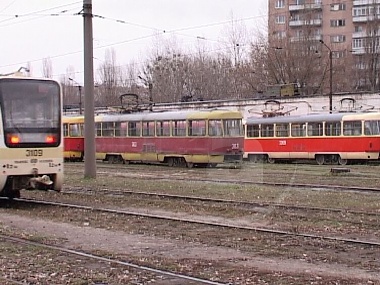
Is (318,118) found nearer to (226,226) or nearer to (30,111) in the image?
(30,111)

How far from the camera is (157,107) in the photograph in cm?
5497

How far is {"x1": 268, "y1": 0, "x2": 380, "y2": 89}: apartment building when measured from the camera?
61531mm

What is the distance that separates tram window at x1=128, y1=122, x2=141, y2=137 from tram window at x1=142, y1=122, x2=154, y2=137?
15.9 inches

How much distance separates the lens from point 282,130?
36719mm

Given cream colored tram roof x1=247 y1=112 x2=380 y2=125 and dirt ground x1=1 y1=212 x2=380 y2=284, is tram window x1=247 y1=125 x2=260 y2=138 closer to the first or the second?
cream colored tram roof x1=247 y1=112 x2=380 y2=125

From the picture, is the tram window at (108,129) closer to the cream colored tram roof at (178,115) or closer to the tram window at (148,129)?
the cream colored tram roof at (178,115)

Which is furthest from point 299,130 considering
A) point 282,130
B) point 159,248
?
point 159,248

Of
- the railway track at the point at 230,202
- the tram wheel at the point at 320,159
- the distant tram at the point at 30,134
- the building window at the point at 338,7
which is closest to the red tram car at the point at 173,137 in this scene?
the tram wheel at the point at 320,159

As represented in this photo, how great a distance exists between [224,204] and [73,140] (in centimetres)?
2619

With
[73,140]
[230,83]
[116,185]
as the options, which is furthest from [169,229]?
[230,83]

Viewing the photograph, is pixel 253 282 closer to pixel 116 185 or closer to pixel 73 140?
pixel 116 185

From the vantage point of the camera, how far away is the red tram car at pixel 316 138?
32750 mm

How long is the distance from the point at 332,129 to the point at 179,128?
8.31 metres

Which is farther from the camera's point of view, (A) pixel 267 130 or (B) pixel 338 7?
(B) pixel 338 7
